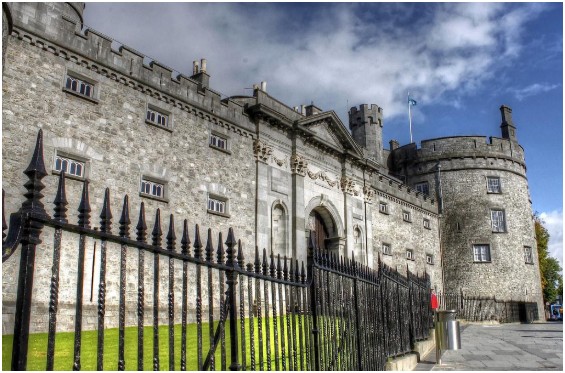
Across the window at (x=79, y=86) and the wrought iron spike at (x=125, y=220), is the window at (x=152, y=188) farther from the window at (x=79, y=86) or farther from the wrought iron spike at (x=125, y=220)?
the wrought iron spike at (x=125, y=220)

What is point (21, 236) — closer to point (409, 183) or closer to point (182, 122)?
point (182, 122)

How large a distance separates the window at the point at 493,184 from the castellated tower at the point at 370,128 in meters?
8.00

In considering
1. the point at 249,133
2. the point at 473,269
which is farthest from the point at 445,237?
the point at 249,133

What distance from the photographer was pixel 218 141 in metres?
19.8

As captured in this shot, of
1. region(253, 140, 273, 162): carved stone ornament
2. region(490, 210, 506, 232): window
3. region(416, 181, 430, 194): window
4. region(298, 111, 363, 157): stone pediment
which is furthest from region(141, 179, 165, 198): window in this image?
region(490, 210, 506, 232): window

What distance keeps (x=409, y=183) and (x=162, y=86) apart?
25.6 m

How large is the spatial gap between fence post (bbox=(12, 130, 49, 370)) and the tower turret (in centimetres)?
4117

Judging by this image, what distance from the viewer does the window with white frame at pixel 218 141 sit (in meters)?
19.4

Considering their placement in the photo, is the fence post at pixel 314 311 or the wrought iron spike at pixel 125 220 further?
the fence post at pixel 314 311

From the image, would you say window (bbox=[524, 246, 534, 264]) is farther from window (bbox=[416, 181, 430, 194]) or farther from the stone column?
the stone column

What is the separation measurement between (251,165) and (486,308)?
2217cm

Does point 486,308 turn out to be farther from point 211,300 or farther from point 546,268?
point 211,300

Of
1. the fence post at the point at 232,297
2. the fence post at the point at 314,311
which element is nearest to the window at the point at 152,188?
the fence post at the point at 314,311

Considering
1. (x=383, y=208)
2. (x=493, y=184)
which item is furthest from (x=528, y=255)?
(x=383, y=208)
